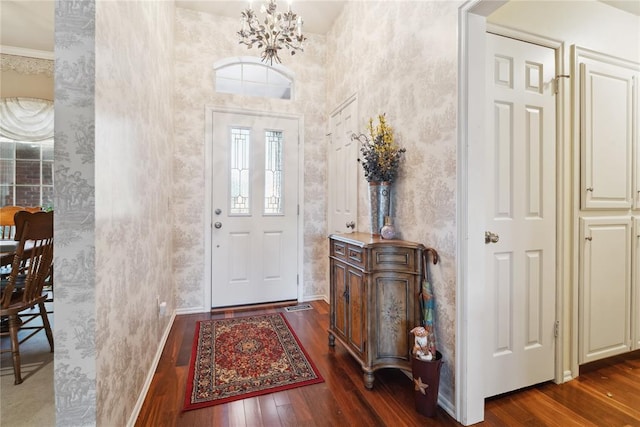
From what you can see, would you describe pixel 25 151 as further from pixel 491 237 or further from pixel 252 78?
pixel 491 237

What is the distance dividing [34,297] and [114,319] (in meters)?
1.34

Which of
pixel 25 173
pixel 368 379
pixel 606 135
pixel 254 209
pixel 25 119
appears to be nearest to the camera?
pixel 368 379

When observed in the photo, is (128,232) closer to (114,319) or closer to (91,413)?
(114,319)

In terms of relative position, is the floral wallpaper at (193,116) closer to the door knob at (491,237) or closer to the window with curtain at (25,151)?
the window with curtain at (25,151)

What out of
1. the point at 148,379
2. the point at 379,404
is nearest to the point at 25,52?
the point at 148,379

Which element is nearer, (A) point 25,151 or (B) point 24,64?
(B) point 24,64

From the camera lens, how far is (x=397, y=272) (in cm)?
184

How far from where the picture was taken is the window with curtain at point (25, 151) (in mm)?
3654

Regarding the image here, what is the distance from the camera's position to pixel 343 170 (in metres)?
3.12

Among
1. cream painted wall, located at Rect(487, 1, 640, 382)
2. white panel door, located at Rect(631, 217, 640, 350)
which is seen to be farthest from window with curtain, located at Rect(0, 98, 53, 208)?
white panel door, located at Rect(631, 217, 640, 350)

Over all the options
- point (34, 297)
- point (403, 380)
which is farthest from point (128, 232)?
point (403, 380)

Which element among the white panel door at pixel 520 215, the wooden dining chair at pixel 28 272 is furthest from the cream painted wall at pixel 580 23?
the wooden dining chair at pixel 28 272

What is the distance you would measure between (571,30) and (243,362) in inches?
126

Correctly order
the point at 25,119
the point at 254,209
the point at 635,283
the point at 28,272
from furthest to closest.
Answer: the point at 25,119
the point at 254,209
the point at 635,283
the point at 28,272
